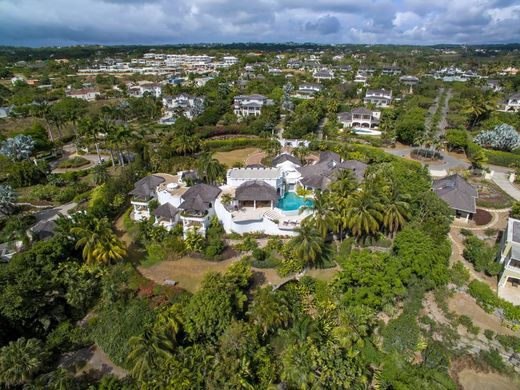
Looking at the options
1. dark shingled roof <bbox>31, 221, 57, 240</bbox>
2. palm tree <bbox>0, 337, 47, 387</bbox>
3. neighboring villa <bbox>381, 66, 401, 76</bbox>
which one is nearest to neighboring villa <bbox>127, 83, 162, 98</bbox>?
dark shingled roof <bbox>31, 221, 57, 240</bbox>

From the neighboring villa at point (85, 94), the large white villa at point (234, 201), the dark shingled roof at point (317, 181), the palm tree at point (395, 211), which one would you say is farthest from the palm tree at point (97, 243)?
the neighboring villa at point (85, 94)

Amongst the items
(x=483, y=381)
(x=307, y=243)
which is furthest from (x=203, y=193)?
(x=483, y=381)

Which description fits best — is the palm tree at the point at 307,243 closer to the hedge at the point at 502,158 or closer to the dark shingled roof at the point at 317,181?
the dark shingled roof at the point at 317,181

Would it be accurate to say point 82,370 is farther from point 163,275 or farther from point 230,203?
point 230,203

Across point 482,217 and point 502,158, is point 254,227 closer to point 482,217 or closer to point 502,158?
point 482,217

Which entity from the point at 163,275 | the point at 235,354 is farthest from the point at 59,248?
the point at 235,354

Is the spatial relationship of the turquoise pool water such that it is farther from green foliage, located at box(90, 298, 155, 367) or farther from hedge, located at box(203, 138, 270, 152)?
hedge, located at box(203, 138, 270, 152)
